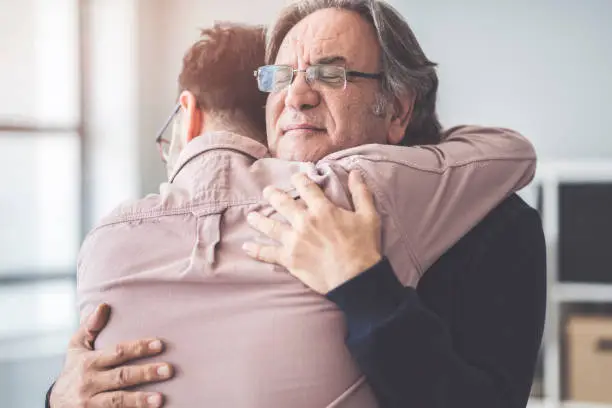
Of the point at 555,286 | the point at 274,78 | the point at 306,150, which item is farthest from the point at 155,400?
the point at 555,286

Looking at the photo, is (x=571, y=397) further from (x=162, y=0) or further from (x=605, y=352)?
(x=162, y=0)

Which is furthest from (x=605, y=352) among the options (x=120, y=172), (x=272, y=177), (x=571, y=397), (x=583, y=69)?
Result: (x=272, y=177)

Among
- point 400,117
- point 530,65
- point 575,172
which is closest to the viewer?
point 400,117

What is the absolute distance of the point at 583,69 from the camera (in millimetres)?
3814

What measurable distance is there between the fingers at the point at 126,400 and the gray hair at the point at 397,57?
0.62 meters

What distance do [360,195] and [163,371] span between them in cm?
34

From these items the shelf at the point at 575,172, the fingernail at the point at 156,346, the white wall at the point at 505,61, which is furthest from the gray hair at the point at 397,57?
the white wall at the point at 505,61

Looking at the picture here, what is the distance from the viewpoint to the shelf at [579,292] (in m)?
3.25

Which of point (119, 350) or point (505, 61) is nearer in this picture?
point (119, 350)

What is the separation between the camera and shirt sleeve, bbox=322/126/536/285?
1.01 metres

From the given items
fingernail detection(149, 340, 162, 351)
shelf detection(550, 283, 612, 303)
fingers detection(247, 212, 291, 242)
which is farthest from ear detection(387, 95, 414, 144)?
shelf detection(550, 283, 612, 303)

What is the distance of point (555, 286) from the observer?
329cm

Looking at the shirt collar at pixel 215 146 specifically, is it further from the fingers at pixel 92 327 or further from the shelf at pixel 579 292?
the shelf at pixel 579 292

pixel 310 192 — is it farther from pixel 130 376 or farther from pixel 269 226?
pixel 130 376
